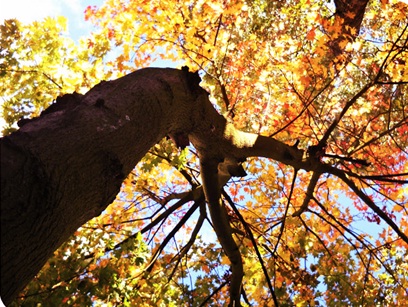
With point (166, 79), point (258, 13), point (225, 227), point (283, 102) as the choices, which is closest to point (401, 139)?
point (283, 102)

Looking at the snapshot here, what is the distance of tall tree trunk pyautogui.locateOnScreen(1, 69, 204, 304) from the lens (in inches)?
38.6

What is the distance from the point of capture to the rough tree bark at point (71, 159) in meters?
0.98

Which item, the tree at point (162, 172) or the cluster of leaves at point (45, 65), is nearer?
the tree at point (162, 172)

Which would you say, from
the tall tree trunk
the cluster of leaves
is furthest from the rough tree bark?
the cluster of leaves

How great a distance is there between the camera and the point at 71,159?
3.86 ft

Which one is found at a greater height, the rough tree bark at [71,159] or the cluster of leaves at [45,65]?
the cluster of leaves at [45,65]

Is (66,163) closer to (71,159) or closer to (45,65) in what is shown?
(71,159)

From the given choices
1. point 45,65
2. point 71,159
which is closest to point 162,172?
point 45,65

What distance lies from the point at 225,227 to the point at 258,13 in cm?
851

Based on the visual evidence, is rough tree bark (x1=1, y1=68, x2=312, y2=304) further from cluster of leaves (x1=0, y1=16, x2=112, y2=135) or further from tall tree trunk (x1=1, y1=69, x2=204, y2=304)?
cluster of leaves (x1=0, y1=16, x2=112, y2=135)

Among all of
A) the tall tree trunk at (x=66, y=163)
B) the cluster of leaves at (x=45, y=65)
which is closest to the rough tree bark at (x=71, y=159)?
the tall tree trunk at (x=66, y=163)

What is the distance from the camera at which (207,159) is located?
2951 mm

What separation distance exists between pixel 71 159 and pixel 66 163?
0.08ft

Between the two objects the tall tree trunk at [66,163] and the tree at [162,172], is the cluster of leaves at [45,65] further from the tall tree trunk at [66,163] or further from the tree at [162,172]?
the tall tree trunk at [66,163]
